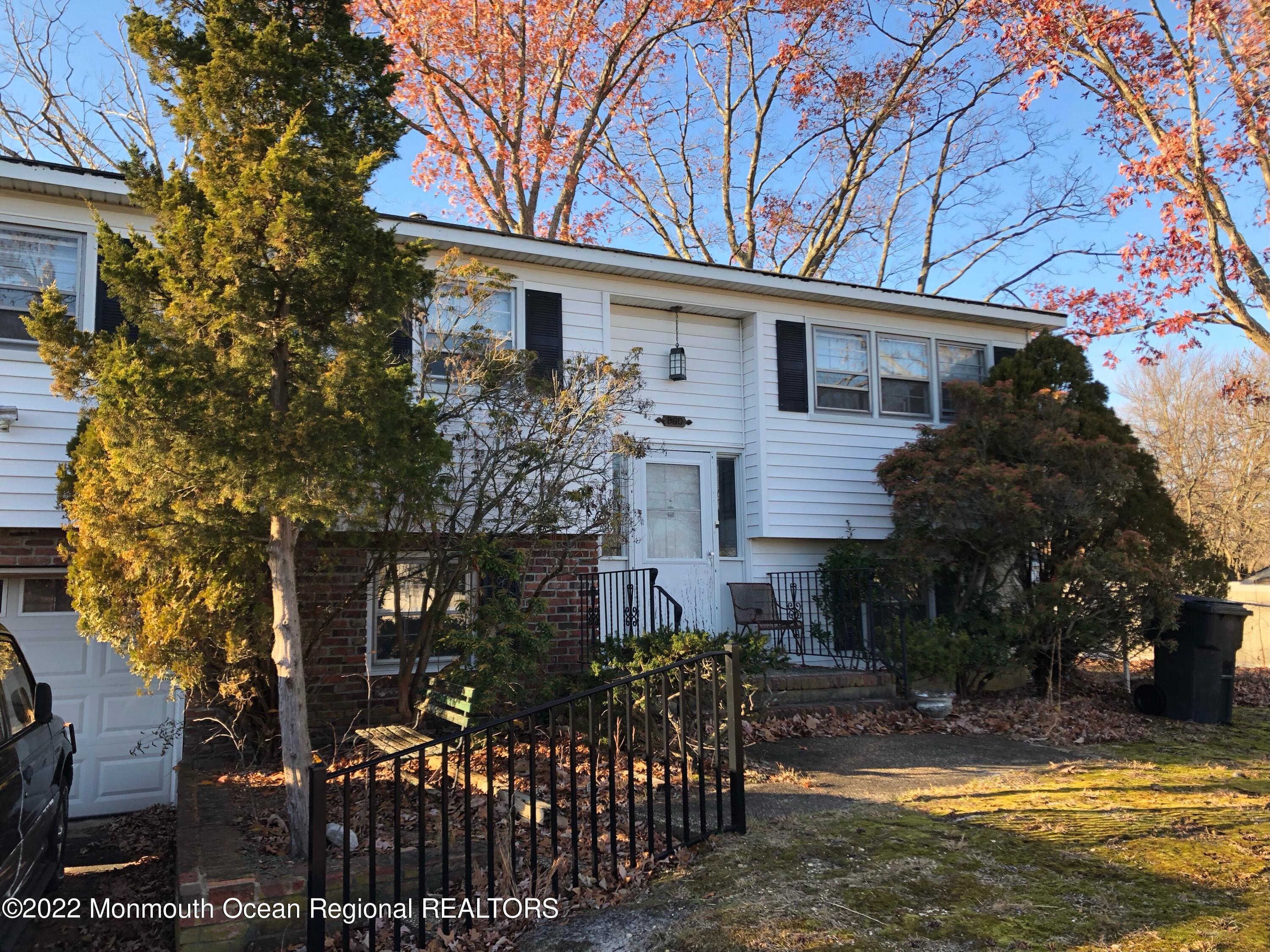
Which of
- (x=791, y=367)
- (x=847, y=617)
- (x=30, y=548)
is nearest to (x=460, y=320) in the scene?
(x=30, y=548)

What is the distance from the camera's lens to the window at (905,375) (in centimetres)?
1209

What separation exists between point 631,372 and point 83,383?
4.34 meters

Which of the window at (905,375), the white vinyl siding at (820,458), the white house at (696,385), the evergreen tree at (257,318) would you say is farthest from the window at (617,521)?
the window at (905,375)

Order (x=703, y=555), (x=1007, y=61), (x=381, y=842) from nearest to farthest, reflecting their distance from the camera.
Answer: (x=381, y=842), (x=703, y=555), (x=1007, y=61)

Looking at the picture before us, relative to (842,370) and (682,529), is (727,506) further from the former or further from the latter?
(842,370)

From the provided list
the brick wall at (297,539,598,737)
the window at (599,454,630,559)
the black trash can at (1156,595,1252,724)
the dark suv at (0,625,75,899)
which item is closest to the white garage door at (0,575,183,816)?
the brick wall at (297,539,598,737)

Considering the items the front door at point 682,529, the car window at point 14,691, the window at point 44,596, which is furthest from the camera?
the front door at point 682,529

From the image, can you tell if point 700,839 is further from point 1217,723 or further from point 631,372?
point 1217,723

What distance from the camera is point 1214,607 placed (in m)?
9.36

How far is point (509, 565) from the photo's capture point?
7.15 m

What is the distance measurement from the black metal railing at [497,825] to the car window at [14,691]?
1.66m

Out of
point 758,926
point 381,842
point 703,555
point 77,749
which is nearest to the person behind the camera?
point 758,926

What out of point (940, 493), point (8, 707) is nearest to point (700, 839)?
point (8, 707)

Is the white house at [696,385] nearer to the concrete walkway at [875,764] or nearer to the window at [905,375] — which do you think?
the window at [905,375]
